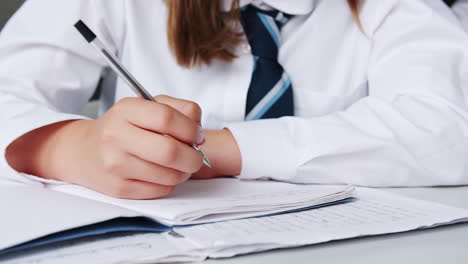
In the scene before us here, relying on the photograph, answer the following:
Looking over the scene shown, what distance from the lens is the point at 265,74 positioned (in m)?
0.81

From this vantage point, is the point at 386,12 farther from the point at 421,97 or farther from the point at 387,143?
the point at 387,143

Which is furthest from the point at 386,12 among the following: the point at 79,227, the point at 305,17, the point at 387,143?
the point at 79,227

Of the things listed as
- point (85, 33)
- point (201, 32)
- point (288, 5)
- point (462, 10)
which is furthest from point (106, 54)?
point (462, 10)

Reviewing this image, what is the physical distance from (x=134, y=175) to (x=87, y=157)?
0.27 feet

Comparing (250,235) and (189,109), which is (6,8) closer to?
(189,109)

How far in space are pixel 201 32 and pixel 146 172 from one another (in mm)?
369

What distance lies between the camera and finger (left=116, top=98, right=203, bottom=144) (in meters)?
0.47

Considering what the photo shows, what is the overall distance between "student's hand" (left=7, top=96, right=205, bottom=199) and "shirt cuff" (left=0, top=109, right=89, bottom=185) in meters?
0.04

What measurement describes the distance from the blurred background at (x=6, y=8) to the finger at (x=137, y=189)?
2.67 ft

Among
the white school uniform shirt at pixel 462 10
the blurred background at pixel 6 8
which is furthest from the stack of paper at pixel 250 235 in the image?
the blurred background at pixel 6 8

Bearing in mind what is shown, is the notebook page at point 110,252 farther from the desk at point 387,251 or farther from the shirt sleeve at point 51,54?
the shirt sleeve at point 51,54

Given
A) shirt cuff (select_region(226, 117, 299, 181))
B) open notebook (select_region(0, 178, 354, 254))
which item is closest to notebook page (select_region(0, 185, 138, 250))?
open notebook (select_region(0, 178, 354, 254))

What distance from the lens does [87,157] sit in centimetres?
55

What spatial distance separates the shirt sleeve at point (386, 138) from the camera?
0.64 m
